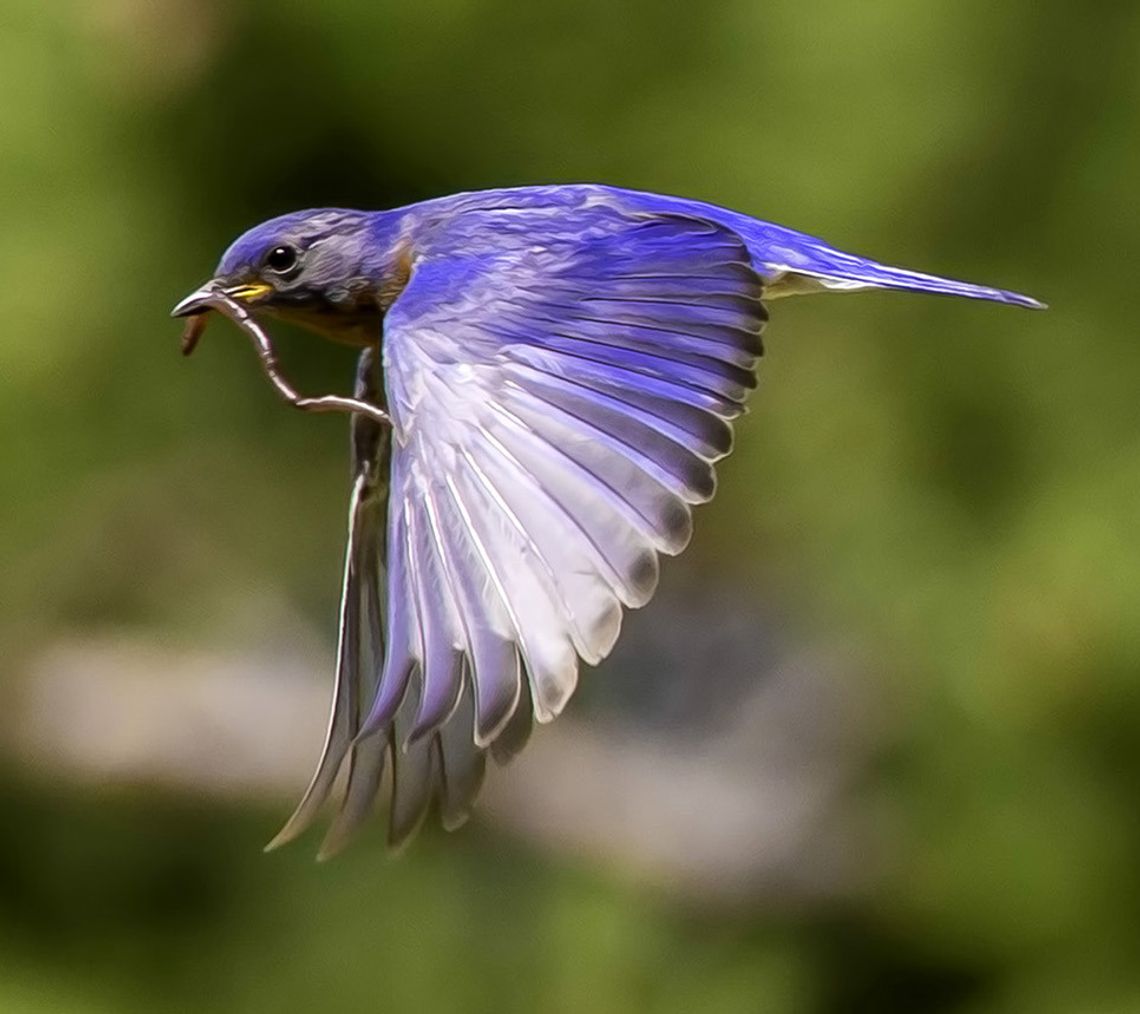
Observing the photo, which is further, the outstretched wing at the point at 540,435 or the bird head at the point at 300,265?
the bird head at the point at 300,265

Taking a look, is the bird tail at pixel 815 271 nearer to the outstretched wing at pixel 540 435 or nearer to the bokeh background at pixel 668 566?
the outstretched wing at pixel 540 435

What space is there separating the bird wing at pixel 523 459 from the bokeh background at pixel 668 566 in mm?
1503

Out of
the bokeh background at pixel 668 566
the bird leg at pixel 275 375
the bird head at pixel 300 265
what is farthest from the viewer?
the bokeh background at pixel 668 566

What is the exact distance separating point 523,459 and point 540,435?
0.14 ft

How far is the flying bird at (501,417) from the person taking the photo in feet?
6.52

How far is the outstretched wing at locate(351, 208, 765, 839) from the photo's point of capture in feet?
6.44

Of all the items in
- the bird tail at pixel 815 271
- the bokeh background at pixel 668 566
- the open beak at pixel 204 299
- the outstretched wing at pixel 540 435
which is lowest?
the bokeh background at pixel 668 566

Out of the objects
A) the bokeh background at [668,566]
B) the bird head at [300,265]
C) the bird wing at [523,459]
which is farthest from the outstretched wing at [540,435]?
the bokeh background at [668,566]

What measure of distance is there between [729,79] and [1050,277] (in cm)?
67

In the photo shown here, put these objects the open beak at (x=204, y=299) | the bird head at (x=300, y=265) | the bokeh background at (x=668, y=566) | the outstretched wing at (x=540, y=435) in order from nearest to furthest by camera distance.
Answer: the outstretched wing at (x=540, y=435)
the open beak at (x=204, y=299)
the bird head at (x=300, y=265)
the bokeh background at (x=668, y=566)

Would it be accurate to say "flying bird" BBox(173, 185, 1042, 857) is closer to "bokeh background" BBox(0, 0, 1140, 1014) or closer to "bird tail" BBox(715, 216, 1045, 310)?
"bird tail" BBox(715, 216, 1045, 310)

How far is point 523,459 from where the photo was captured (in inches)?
84.3

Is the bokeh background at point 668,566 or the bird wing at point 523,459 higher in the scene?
the bird wing at point 523,459

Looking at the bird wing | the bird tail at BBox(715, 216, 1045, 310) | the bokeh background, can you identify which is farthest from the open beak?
the bokeh background
